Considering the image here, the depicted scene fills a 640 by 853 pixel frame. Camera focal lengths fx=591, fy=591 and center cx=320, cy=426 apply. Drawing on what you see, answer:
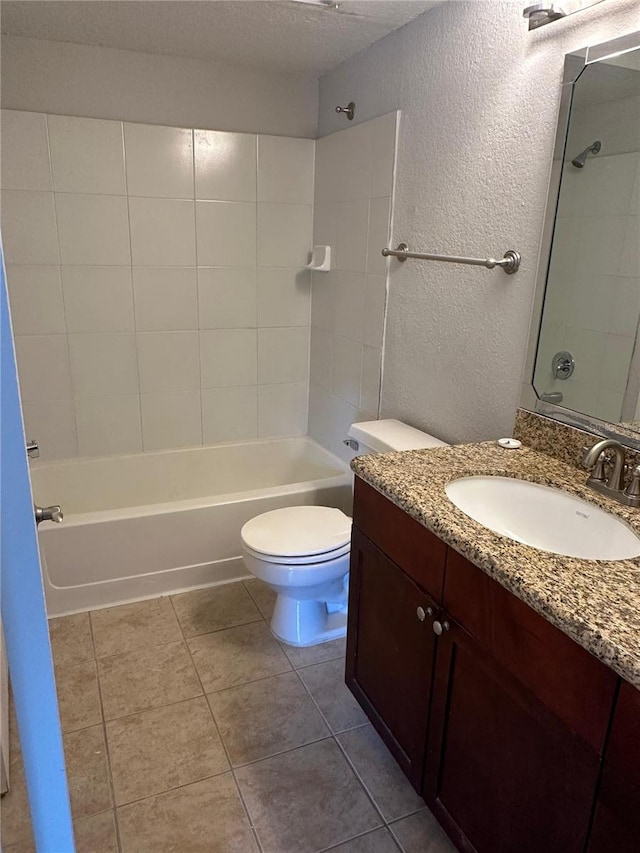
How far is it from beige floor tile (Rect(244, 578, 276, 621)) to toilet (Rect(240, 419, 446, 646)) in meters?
0.11

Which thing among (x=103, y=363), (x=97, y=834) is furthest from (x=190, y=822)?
(x=103, y=363)

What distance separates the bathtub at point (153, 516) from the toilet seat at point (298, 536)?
366 mm

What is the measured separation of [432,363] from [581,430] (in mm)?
704

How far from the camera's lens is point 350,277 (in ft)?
8.75

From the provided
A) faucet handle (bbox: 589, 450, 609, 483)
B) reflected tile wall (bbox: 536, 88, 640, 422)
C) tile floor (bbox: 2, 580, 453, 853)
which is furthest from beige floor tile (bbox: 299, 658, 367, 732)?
reflected tile wall (bbox: 536, 88, 640, 422)

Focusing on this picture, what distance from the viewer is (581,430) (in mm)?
1551

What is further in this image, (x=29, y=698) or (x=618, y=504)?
(x=618, y=504)

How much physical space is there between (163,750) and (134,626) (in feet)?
2.09

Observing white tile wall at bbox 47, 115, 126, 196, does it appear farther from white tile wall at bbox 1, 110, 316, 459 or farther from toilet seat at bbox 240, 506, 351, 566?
toilet seat at bbox 240, 506, 351, 566

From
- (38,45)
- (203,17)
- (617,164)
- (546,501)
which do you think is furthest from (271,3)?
(546,501)

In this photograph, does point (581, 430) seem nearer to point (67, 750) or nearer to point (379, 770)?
point (379, 770)

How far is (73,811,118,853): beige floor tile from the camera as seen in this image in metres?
1.42

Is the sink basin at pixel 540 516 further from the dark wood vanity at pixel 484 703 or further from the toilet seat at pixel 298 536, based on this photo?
the toilet seat at pixel 298 536

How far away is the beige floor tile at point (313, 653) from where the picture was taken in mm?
2095
